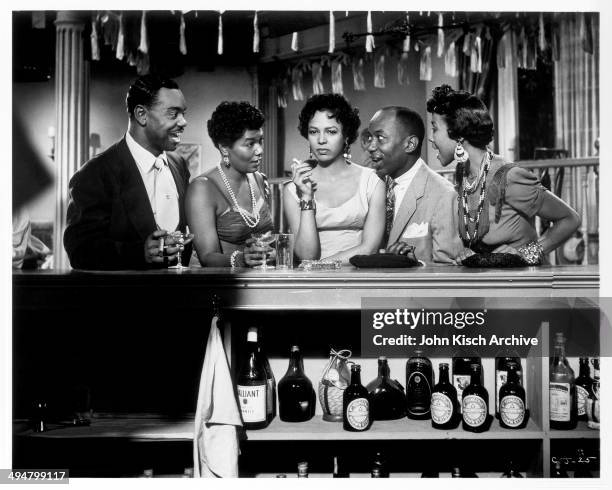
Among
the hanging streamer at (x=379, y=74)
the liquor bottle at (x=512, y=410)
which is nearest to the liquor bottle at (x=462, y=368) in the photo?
the liquor bottle at (x=512, y=410)

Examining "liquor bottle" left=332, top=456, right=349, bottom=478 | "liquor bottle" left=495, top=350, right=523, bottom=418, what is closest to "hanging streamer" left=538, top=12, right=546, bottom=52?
"liquor bottle" left=495, top=350, right=523, bottom=418

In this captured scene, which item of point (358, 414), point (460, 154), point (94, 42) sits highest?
point (94, 42)

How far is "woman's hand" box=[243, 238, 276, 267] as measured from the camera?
74.5 inches

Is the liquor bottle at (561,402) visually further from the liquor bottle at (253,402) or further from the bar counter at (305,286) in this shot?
the liquor bottle at (253,402)

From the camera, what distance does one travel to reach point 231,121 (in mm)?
2006

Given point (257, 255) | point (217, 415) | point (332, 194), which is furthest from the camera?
point (332, 194)

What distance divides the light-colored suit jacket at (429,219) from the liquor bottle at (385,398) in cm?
38

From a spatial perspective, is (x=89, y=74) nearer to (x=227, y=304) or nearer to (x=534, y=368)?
(x=227, y=304)

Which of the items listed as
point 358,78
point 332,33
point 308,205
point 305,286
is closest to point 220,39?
point 332,33

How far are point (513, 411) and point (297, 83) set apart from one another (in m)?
1.14

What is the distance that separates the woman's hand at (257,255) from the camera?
1.89 m

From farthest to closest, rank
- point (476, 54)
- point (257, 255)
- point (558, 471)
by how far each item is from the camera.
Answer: point (476, 54)
point (257, 255)
point (558, 471)

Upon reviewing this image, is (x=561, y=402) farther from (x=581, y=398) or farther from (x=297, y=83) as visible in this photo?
(x=297, y=83)

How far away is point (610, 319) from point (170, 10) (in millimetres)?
1526
